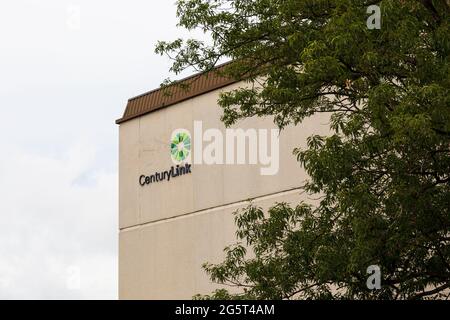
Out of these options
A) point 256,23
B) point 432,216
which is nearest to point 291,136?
point 256,23

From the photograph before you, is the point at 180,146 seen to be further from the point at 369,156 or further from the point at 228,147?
the point at 369,156

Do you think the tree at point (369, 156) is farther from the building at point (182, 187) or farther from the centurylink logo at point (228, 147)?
the centurylink logo at point (228, 147)

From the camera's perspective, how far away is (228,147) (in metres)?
47.2

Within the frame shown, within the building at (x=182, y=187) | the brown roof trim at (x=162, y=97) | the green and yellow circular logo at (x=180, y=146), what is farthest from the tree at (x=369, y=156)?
the green and yellow circular logo at (x=180, y=146)

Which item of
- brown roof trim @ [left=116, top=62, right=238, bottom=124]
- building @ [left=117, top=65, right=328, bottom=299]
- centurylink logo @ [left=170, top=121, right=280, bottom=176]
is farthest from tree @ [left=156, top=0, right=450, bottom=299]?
brown roof trim @ [left=116, top=62, right=238, bottom=124]

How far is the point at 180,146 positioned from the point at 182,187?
5.92 feet

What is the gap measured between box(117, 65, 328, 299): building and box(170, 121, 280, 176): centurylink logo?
0.22 ft

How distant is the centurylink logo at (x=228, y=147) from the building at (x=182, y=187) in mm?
66

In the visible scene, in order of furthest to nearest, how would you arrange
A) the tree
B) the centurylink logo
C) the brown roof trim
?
the brown roof trim < the centurylink logo < the tree

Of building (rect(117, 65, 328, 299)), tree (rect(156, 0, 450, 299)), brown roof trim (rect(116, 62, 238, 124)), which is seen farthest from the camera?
brown roof trim (rect(116, 62, 238, 124))

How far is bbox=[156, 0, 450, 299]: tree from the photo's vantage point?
61.6 ft

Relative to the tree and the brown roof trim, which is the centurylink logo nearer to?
the brown roof trim
